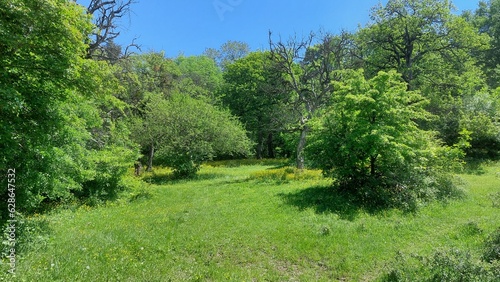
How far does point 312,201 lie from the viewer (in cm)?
1101

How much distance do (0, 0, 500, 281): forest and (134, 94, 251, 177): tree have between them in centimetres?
11

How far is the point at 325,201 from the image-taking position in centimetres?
1089

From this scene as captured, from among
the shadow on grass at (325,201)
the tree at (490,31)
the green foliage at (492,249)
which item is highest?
the tree at (490,31)

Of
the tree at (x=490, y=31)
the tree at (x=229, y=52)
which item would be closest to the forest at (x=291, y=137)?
the tree at (x=490, y=31)

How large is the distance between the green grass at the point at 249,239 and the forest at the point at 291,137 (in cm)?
9

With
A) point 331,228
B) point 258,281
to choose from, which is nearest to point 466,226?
point 331,228

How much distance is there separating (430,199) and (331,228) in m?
4.93

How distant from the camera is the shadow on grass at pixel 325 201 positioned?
9791 millimetres

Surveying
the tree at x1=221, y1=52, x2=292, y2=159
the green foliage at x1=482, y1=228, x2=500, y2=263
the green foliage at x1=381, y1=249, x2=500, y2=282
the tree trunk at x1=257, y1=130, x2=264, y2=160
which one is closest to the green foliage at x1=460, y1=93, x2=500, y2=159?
the green foliage at x1=482, y1=228, x2=500, y2=263

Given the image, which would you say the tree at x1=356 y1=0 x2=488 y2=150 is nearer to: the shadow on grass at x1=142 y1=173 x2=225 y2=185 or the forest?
the forest

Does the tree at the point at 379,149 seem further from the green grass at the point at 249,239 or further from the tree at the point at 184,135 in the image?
the tree at the point at 184,135

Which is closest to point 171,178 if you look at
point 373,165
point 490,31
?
point 373,165

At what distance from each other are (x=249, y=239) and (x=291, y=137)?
1950 cm

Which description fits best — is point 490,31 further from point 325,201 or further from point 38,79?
point 38,79
